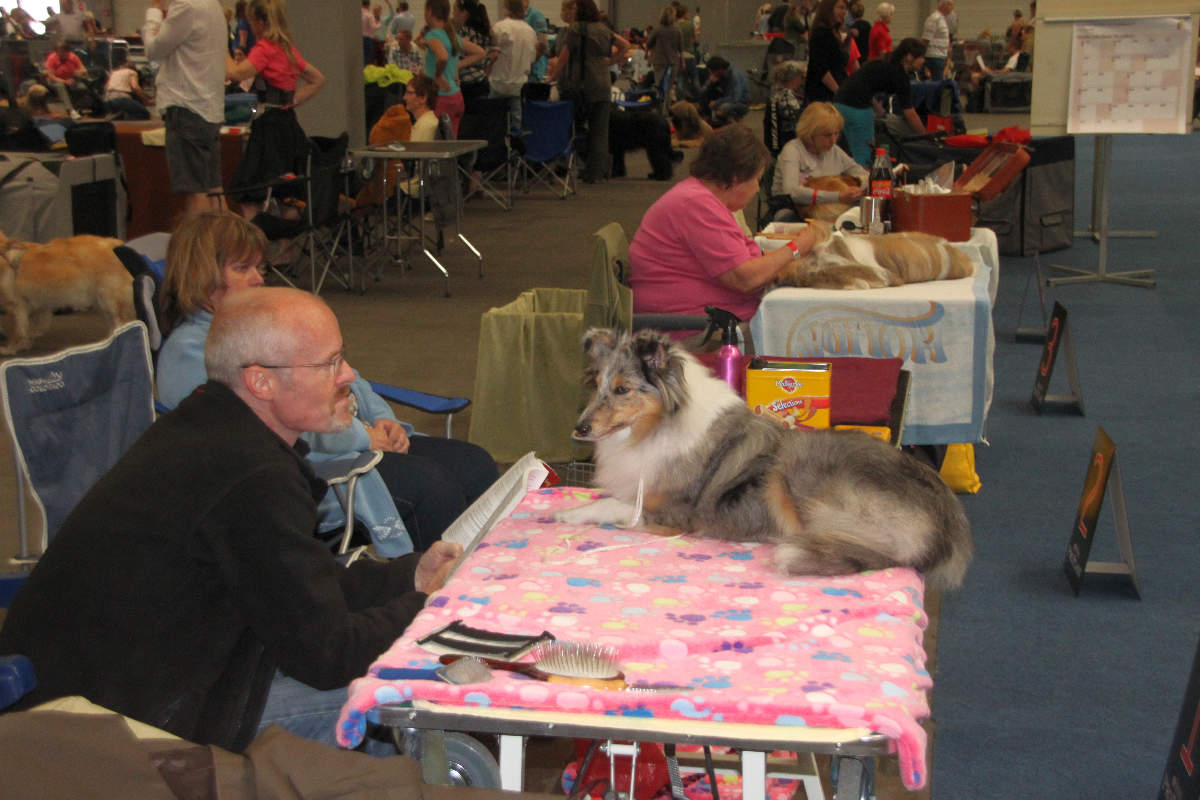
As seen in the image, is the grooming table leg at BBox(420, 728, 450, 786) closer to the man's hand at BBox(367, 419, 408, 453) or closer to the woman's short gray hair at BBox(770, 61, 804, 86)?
the man's hand at BBox(367, 419, 408, 453)

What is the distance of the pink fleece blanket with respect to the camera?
5.00 ft

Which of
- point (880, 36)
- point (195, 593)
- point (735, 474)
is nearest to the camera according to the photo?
point (195, 593)

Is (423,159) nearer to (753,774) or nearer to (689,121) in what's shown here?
Answer: (689,121)

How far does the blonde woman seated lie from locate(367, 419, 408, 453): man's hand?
325 cm

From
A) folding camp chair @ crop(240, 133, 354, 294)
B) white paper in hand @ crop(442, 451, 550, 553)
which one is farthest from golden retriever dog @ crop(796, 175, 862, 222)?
white paper in hand @ crop(442, 451, 550, 553)

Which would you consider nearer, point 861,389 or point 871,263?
point 861,389

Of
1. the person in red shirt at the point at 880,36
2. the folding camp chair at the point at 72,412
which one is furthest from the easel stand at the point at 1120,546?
the person in red shirt at the point at 880,36

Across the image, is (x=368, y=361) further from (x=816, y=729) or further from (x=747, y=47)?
(x=747, y=47)

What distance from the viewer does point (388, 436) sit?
10.8 ft

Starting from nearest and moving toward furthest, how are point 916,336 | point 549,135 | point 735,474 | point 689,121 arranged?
point 735,474
point 916,336
point 549,135
point 689,121

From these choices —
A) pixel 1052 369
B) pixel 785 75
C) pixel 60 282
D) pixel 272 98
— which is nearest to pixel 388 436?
pixel 1052 369

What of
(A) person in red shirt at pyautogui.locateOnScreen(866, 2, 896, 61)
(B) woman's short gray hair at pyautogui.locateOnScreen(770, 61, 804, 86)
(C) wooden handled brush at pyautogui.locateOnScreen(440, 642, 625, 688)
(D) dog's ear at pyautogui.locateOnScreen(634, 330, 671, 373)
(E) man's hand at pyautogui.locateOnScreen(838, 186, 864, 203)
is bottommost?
(C) wooden handled brush at pyautogui.locateOnScreen(440, 642, 625, 688)

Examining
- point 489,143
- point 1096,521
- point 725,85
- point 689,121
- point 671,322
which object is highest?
point 725,85

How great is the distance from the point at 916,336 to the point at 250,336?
2616 millimetres
